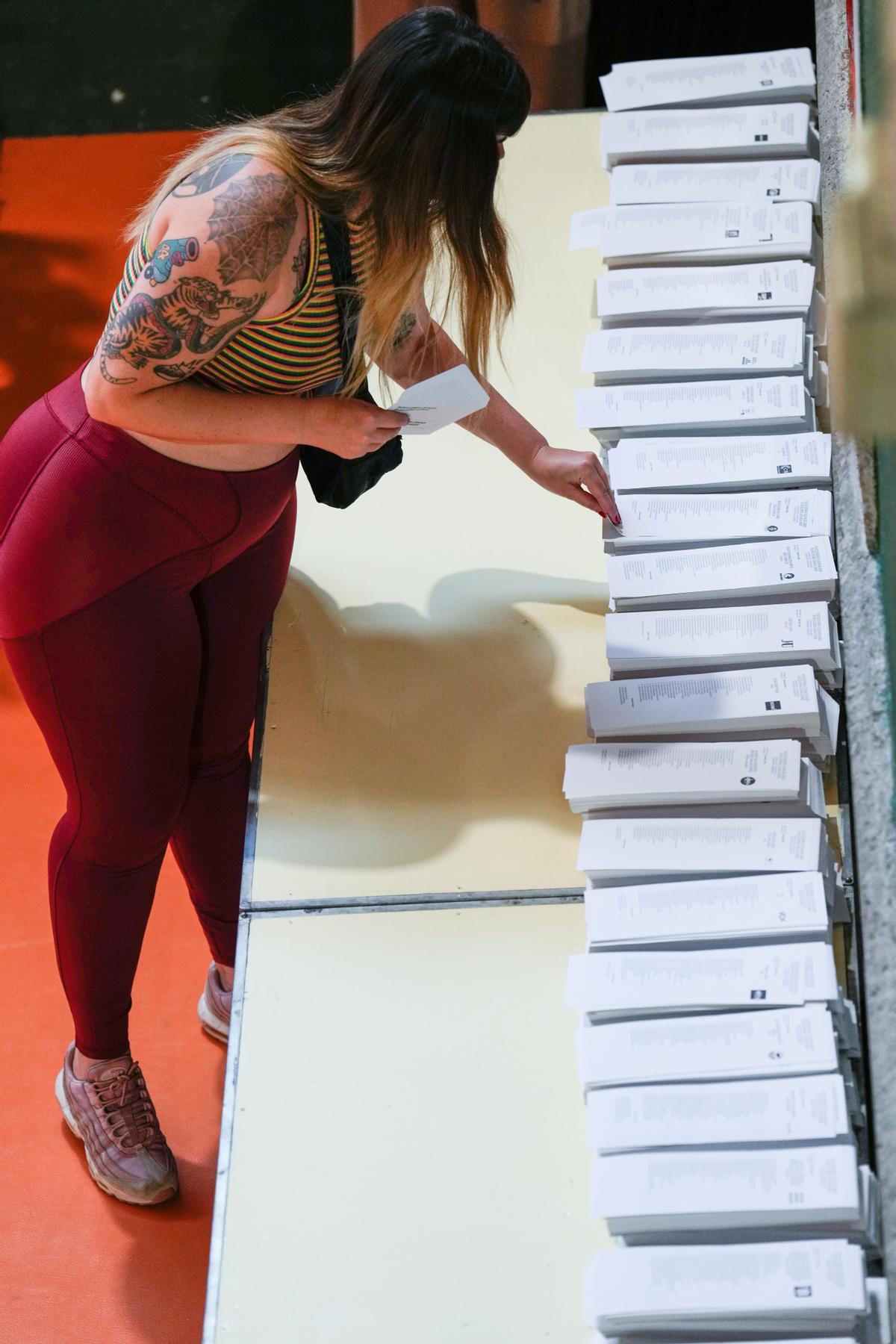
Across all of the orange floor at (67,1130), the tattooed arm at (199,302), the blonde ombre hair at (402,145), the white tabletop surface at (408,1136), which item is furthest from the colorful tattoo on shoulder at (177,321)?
the orange floor at (67,1130)

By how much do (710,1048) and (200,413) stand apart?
2.93 feet

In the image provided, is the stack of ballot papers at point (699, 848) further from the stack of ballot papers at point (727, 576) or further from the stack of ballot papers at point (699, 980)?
the stack of ballot papers at point (727, 576)

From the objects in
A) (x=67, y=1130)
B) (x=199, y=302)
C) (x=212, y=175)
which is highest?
(x=212, y=175)

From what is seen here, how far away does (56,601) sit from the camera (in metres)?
1.79

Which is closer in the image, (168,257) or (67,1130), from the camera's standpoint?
(168,257)

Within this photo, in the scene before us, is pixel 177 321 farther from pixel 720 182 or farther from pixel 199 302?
pixel 720 182

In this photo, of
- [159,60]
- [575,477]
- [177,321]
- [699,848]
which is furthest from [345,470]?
[159,60]

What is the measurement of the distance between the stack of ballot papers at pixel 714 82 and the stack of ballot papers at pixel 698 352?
0.54 metres

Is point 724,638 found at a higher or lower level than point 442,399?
lower

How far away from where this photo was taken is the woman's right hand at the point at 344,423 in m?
1.77

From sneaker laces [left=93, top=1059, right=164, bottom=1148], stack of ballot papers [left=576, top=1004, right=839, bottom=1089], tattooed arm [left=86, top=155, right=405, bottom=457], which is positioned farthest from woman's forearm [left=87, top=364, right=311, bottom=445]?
sneaker laces [left=93, top=1059, right=164, bottom=1148]

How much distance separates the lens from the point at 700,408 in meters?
2.17

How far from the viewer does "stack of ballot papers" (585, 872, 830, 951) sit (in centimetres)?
165

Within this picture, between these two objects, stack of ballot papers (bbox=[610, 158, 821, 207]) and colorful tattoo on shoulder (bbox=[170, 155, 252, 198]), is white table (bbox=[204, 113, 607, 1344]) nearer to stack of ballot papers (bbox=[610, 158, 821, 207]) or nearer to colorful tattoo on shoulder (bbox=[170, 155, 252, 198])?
stack of ballot papers (bbox=[610, 158, 821, 207])
